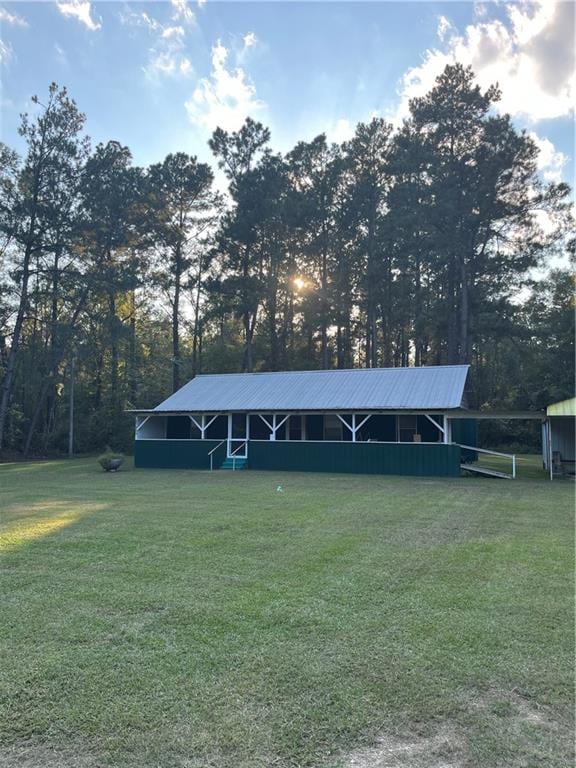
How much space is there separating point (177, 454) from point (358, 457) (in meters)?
7.63

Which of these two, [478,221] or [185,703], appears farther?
[478,221]

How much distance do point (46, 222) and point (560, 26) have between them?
23.9m

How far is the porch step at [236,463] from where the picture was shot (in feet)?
62.7

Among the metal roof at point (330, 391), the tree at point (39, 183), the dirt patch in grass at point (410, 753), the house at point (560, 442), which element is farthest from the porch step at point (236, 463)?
the dirt patch in grass at point (410, 753)

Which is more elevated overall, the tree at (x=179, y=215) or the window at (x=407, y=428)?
the tree at (x=179, y=215)

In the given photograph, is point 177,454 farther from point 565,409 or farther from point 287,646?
point 287,646

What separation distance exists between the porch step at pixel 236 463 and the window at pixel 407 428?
6024 millimetres

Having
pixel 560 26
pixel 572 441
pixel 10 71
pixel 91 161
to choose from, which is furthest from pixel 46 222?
pixel 572 441

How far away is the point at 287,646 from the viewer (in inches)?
142

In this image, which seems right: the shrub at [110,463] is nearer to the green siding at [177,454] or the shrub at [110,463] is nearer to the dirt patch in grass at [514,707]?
the green siding at [177,454]

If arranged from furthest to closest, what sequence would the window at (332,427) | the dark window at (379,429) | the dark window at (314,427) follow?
the dark window at (314,427)
the window at (332,427)
the dark window at (379,429)

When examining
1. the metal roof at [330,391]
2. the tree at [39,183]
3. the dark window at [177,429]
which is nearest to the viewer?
the metal roof at [330,391]

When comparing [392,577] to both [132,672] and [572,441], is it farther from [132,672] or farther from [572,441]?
[572,441]

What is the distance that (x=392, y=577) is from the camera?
520 cm
